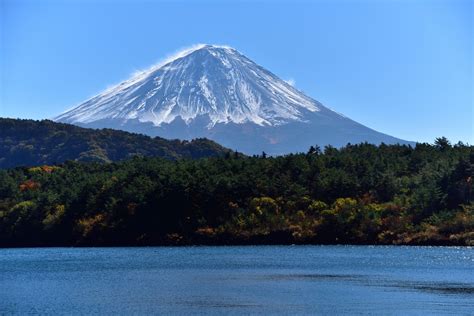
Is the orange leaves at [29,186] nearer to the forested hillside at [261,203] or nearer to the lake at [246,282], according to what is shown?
the forested hillside at [261,203]

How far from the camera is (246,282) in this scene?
5075cm

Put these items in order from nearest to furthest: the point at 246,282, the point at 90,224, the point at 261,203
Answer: the point at 246,282, the point at 261,203, the point at 90,224

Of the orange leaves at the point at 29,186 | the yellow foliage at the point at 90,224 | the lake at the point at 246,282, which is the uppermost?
the orange leaves at the point at 29,186

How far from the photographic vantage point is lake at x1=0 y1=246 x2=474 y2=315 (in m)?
40.9

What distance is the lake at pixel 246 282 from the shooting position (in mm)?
40906

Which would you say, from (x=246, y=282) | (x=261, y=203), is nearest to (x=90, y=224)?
(x=261, y=203)

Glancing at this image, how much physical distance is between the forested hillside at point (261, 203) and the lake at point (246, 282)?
714cm

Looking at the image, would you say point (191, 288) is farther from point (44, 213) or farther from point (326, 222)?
point (44, 213)

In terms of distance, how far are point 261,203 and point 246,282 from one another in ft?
123

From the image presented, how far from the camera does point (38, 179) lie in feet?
358

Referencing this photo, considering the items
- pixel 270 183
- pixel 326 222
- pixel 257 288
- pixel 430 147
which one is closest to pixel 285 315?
pixel 257 288

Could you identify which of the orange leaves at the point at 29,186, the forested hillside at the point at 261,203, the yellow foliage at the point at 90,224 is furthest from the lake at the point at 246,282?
the orange leaves at the point at 29,186

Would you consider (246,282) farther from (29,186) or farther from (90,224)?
(29,186)

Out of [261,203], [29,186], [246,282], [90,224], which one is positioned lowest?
[246,282]
